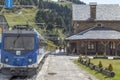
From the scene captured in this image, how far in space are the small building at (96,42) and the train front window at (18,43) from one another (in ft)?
137

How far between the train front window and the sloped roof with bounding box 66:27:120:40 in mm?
42452

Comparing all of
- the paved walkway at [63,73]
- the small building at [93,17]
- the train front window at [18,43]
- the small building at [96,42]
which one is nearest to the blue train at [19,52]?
the train front window at [18,43]

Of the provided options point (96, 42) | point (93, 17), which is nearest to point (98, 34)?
point (96, 42)

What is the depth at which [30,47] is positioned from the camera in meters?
27.0

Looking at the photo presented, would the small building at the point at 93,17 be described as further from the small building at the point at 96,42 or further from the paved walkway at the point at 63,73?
the paved walkway at the point at 63,73

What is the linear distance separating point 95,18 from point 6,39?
50.1 m

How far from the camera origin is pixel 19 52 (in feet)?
87.6

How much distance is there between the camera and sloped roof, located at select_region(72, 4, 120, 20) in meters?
76.2

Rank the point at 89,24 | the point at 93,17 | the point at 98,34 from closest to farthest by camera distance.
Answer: the point at 98,34
the point at 89,24
the point at 93,17

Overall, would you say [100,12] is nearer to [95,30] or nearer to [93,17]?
[93,17]

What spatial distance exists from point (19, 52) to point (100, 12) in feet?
172

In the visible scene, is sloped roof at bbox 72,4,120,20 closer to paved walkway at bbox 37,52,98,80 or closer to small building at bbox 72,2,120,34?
small building at bbox 72,2,120,34

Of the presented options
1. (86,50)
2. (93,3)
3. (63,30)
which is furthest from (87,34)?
(63,30)

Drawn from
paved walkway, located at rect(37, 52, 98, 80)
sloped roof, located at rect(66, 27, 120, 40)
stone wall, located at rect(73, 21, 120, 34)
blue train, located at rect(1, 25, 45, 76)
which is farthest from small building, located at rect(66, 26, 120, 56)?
blue train, located at rect(1, 25, 45, 76)
